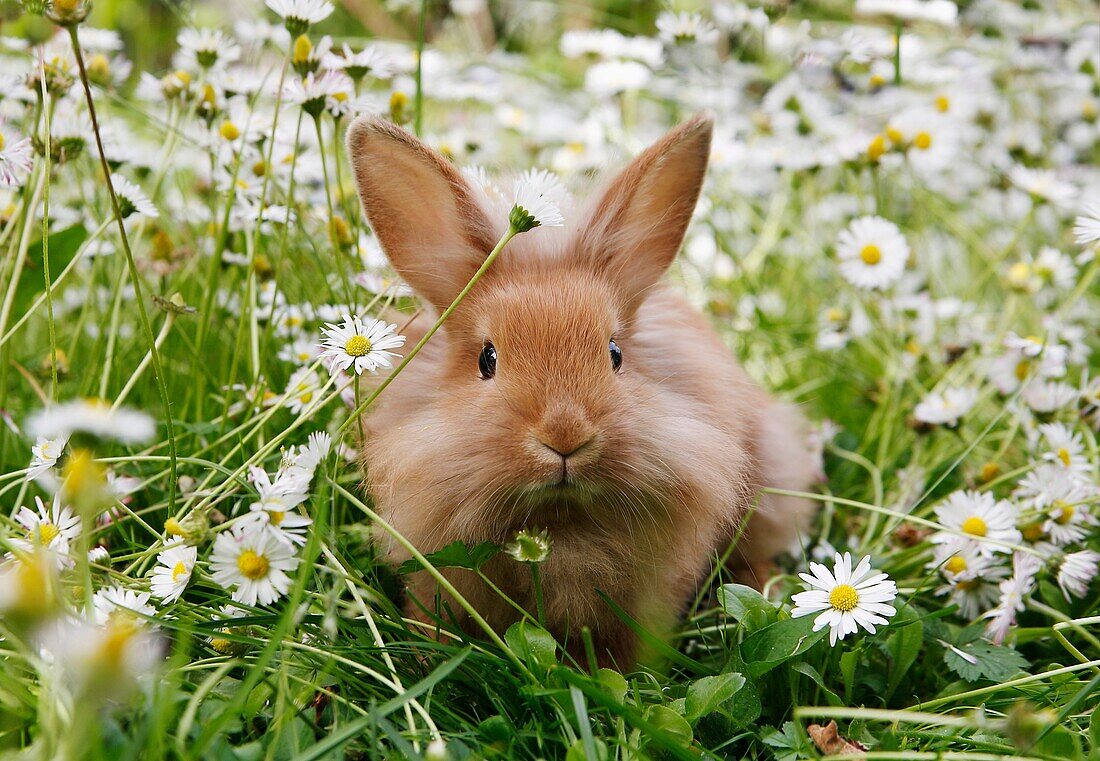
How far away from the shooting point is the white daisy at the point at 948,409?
10.7ft

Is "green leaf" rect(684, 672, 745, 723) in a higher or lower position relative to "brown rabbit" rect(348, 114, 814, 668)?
lower

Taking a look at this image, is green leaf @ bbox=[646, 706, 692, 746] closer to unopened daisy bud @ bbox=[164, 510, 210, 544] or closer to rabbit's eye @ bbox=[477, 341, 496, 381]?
rabbit's eye @ bbox=[477, 341, 496, 381]

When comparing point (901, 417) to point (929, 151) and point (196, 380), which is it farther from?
point (196, 380)

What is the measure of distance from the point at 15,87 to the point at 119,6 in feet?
15.9

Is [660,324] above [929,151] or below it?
below

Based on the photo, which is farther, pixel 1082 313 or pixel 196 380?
pixel 1082 313

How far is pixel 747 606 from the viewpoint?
94.6 inches

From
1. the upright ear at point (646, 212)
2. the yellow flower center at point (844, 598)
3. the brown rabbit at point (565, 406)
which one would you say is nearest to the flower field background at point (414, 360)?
the yellow flower center at point (844, 598)

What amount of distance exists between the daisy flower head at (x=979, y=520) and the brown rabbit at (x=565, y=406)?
0.53 meters

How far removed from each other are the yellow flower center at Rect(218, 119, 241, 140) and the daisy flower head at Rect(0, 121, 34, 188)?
0.63 m

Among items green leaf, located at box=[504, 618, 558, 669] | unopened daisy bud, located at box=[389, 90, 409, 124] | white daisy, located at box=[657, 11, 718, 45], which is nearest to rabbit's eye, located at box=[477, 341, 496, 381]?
green leaf, located at box=[504, 618, 558, 669]

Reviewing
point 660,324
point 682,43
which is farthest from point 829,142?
point 660,324

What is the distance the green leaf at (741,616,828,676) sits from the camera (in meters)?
2.25

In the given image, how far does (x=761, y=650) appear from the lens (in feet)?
7.50
